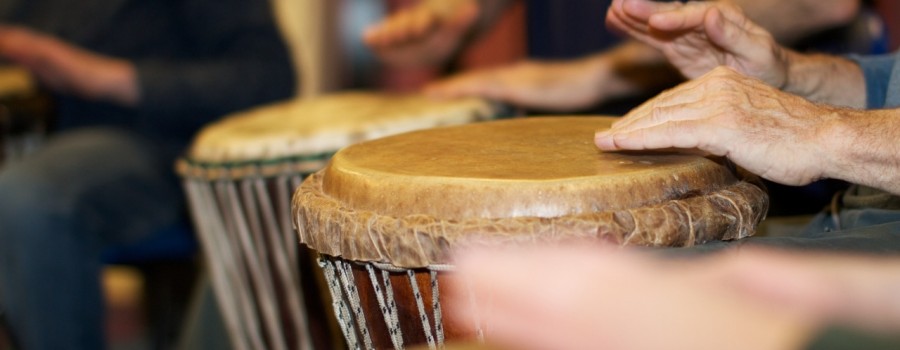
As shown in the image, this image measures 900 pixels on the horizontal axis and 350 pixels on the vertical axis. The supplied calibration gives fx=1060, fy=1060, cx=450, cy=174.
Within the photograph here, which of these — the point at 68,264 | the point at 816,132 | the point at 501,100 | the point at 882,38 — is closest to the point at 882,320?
the point at 816,132

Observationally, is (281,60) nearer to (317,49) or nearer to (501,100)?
(501,100)

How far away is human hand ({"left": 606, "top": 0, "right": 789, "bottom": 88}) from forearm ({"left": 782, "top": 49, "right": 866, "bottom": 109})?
3 cm

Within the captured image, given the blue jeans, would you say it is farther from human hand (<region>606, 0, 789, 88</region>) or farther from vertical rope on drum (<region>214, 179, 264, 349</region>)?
human hand (<region>606, 0, 789, 88</region>)

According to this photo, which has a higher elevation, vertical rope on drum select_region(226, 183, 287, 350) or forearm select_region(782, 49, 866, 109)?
forearm select_region(782, 49, 866, 109)

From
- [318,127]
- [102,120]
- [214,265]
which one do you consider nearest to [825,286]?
[318,127]

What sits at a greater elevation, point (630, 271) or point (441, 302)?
point (630, 271)

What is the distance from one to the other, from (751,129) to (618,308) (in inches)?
17.0

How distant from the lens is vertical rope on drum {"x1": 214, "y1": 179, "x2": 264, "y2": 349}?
1957mm

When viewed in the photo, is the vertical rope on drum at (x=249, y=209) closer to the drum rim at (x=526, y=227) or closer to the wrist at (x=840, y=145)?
the drum rim at (x=526, y=227)

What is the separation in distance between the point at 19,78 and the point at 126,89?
556 mm

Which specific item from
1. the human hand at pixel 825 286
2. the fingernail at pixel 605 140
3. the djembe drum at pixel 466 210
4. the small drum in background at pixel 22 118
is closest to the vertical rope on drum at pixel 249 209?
the djembe drum at pixel 466 210

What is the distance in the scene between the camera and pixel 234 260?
2.01 metres

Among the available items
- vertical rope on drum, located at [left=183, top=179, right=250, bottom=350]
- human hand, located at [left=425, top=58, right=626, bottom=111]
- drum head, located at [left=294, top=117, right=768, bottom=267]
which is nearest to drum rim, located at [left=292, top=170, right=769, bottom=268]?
drum head, located at [left=294, top=117, right=768, bottom=267]

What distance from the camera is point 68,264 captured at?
225cm
